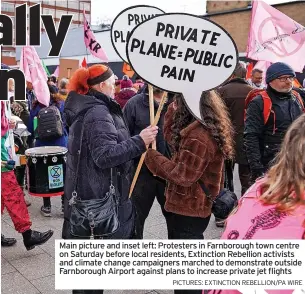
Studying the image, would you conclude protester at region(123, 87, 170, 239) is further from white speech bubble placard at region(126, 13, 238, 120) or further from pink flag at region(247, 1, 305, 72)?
pink flag at region(247, 1, 305, 72)

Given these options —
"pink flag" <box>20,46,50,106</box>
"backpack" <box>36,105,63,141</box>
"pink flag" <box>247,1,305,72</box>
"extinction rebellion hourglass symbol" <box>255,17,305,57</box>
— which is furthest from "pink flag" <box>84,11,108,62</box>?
"extinction rebellion hourglass symbol" <box>255,17,305,57</box>

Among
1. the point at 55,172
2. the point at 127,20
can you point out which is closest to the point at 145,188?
the point at 127,20

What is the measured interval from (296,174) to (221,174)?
1327 millimetres

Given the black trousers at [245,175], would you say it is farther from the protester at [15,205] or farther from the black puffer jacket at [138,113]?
the protester at [15,205]

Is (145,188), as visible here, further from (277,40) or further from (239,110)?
(277,40)

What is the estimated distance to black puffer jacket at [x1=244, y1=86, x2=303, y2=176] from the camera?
3.49 meters

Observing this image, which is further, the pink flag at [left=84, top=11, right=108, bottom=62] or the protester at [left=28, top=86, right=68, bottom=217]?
the pink flag at [left=84, top=11, right=108, bottom=62]

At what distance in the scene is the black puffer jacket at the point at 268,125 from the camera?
3.49 m

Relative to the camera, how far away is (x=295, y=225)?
115cm

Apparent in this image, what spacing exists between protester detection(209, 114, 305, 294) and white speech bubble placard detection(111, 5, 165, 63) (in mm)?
1857

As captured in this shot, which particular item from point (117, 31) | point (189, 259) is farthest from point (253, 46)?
point (189, 259)

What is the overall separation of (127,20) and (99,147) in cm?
111

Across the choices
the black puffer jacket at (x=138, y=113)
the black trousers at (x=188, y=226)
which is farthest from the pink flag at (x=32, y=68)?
the black trousers at (x=188, y=226)

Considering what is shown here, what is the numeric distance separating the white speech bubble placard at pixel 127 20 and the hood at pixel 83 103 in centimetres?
60
